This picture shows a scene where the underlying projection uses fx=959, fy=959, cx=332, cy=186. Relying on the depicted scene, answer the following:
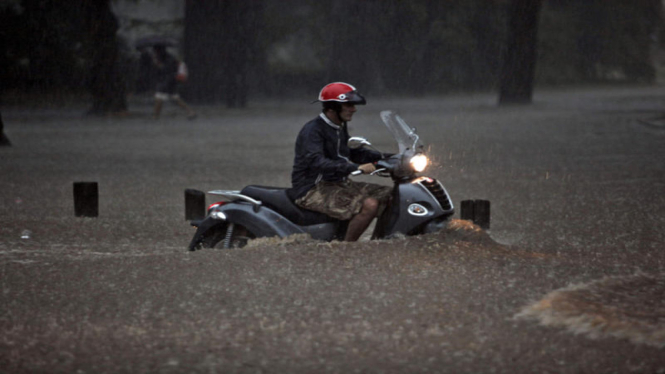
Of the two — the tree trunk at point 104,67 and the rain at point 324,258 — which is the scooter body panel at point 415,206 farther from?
the tree trunk at point 104,67

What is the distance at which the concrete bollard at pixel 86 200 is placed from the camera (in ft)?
30.0

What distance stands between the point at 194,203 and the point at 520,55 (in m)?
24.2

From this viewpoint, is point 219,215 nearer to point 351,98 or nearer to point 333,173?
point 333,173

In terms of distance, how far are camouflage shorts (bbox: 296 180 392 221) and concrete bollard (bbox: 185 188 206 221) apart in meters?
2.30

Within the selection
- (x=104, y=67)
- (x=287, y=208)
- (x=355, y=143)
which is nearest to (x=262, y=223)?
(x=287, y=208)

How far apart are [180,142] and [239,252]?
39.1 feet

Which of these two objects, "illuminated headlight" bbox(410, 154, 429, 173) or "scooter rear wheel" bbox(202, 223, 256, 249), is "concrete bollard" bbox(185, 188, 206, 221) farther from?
"illuminated headlight" bbox(410, 154, 429, 173)

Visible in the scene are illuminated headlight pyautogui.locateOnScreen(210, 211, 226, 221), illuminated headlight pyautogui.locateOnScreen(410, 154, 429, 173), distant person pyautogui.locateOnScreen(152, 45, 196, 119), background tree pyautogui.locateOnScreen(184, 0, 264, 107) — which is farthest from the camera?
background tree pyautogui.locateOnScreen(184, 0, 264, 107)

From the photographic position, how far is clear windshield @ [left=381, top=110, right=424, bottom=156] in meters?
6.75

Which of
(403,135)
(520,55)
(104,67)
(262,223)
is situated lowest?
(262,223)

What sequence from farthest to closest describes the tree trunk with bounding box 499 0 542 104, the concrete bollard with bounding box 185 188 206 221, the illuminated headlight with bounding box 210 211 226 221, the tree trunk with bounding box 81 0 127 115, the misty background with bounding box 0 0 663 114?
the misty background with bounding box 0 0 663 114
the tree trunk with bounding box 499 0 542 104
the tree trunk with bounding box 81 0 127 115
the concrete bollard with bounding box 185 188 206 221
the illuminated headlight with bounding box 210 211 226 221

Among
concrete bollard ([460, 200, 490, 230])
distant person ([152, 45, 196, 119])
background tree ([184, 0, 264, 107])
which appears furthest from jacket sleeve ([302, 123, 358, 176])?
background tree ([184, 0, 264, 107])

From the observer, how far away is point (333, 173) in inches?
265

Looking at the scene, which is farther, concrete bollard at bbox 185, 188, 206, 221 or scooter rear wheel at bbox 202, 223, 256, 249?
concrete bollard at bbox 185, 188, 206, 221
